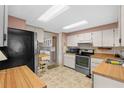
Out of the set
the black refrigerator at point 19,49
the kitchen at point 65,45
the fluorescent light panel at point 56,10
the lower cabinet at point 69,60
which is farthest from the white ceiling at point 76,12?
the lower cabinet at point 69,60

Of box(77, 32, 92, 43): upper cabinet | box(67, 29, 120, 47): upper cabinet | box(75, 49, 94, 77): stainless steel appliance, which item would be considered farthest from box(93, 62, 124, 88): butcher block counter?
box(77, 32, 92, 43): upper cabinet

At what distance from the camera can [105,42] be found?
3389 millimetres

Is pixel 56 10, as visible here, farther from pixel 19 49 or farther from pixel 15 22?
pixel 15 22

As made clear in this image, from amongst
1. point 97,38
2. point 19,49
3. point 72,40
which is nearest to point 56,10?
point 19,49

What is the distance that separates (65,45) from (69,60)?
119cm

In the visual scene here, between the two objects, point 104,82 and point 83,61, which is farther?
point 83,61

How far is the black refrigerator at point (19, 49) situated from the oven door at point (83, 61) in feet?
8.17

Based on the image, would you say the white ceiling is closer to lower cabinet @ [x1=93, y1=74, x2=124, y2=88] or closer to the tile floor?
lower cabinet @ [x1=93, y1=74, x2=124, y2=88]

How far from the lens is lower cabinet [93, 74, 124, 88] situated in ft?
3.44

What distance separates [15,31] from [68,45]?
4.03m

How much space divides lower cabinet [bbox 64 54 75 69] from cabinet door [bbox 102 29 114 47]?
5.78 feet

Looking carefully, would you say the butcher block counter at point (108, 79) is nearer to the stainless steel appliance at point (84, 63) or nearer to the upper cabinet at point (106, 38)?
the stainless steel appliance at point (84, 63)

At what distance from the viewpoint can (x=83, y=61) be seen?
3721 millimetres
